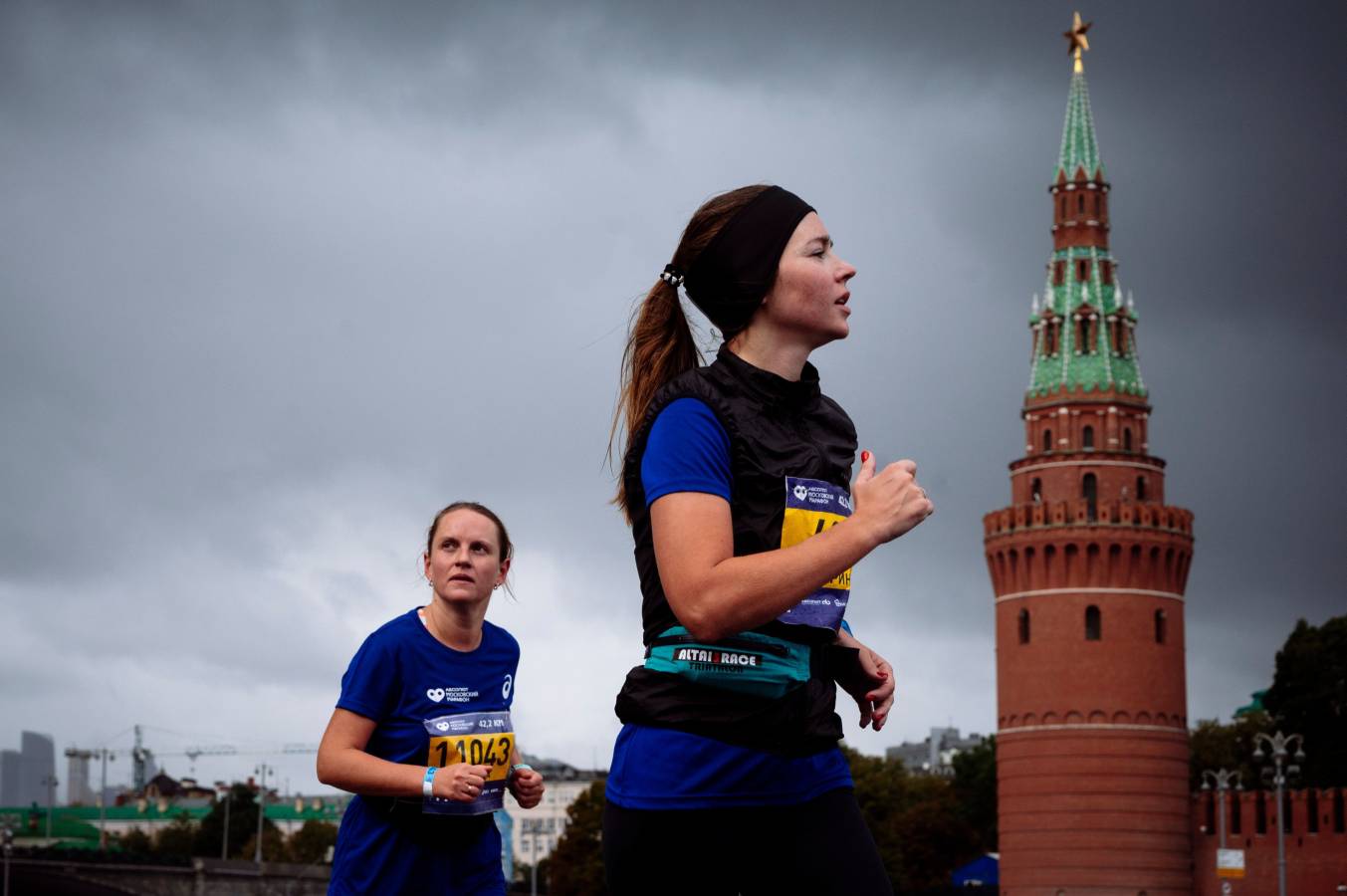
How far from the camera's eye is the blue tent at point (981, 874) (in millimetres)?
85250

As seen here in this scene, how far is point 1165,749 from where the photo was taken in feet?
257

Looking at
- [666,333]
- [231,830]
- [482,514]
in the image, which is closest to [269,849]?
[231,830]

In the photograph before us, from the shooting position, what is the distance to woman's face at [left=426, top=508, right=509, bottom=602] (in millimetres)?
7039

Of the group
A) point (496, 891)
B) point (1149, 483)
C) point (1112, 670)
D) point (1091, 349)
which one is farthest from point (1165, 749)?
point (496, 891)

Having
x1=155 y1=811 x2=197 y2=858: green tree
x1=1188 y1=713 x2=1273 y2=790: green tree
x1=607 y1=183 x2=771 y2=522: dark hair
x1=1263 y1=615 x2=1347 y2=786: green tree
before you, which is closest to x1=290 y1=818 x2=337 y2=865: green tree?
x1=155 y1=811 x2=197 y2=858: green tree

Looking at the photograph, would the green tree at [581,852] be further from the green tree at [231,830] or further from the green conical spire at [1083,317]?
the green tree at [231,830]

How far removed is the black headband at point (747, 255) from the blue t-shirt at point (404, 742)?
2.63 m

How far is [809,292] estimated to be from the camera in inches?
181

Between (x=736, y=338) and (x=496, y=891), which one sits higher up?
(x=736, y=338)

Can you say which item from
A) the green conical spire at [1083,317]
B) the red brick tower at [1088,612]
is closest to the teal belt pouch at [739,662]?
the red brick tower at [1088,612]

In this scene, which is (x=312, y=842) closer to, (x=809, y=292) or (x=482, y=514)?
(x=482, y=514)

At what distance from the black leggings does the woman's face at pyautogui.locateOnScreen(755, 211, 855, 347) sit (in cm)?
109

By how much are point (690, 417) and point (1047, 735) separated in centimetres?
7642

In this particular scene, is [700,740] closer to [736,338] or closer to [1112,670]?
[736,338]
